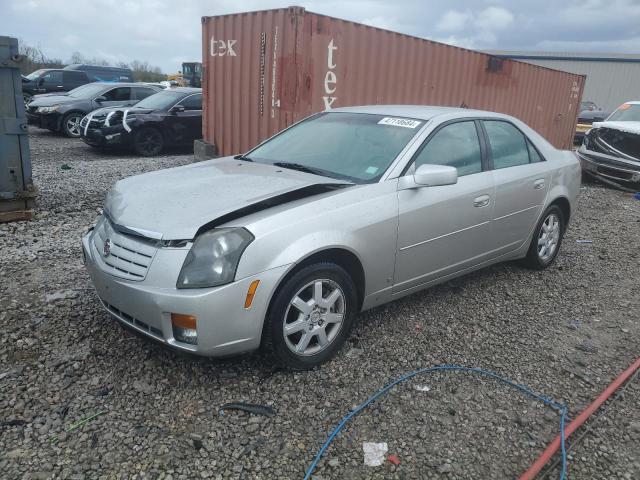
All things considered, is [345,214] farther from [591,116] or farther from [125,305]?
[591,116]

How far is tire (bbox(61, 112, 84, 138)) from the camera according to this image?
43.2ft

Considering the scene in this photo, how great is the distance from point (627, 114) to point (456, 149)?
8.86 m

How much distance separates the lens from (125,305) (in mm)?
2822

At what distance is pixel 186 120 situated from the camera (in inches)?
443

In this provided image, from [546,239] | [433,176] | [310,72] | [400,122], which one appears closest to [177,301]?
[433,176]

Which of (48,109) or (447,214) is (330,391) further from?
(48,109)

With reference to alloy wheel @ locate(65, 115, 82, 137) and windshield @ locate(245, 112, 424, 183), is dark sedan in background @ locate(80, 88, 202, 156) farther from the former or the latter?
windshield @ locate(245, 112, 424, 183)

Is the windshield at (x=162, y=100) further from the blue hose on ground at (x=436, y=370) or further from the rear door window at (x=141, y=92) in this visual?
the blue hose on ground at (x=436, y=370)

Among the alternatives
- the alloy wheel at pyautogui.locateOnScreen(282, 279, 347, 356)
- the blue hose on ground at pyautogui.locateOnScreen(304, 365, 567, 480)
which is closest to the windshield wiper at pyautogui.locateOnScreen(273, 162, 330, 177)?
the alloy wheel at pyautogui.locateOnScreen(282, 279, 347, 356)

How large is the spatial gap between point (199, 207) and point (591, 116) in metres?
19.2

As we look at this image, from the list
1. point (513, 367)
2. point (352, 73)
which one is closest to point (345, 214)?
point (513, 367)

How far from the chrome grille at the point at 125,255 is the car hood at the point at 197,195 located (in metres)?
0.07

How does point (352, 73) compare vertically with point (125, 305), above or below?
above

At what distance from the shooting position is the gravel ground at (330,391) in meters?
2.42
